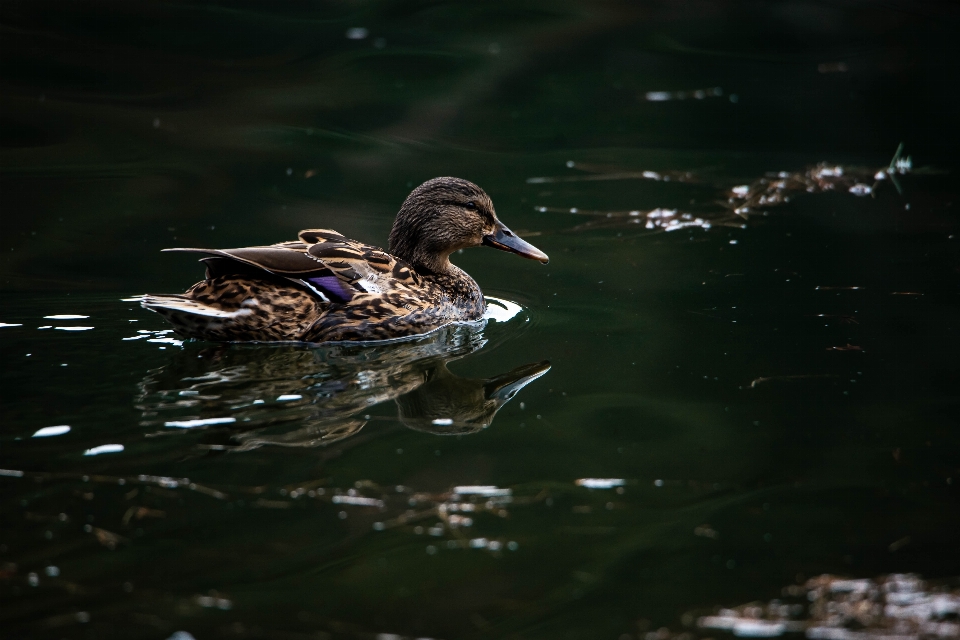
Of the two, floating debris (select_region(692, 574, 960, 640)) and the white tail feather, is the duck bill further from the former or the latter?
floating debris (select_region(692, 574, 960, 640))

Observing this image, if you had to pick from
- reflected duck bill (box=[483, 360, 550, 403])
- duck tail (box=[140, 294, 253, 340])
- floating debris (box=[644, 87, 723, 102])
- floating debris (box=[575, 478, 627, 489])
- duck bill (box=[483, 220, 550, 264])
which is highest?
floating debris (box=[644, 87, 723, 102])

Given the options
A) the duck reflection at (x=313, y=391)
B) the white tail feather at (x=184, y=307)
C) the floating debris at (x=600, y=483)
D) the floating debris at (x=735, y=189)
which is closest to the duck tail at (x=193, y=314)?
the white tail feather at (x=184, y=307)

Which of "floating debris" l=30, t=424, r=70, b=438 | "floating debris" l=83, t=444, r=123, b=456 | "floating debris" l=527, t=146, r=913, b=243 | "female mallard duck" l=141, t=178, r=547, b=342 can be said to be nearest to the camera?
"floating debris" l=83, t=444, r=123, b=456

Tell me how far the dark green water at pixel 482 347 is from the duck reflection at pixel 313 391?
0.10ft

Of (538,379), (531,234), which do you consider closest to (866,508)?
(538,379)

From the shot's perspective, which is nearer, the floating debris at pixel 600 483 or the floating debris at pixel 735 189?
the floating debris at pixel 600 483

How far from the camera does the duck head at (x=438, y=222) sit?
748cm

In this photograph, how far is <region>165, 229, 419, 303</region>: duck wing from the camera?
21.0 ft

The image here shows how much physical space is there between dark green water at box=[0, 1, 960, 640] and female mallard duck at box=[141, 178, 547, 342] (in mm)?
188

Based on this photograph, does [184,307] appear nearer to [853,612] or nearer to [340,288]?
[340,288]

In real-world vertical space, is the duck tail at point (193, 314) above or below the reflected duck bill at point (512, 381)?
above

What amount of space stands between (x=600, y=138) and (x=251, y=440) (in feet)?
25.7

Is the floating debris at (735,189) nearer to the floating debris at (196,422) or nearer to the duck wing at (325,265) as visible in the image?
the duck wing at (325,265)

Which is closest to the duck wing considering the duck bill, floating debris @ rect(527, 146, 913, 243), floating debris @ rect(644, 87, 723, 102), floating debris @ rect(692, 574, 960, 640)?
the duck bill
